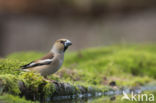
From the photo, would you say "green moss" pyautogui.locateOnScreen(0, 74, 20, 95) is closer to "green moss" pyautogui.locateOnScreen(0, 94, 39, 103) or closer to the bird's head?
"green moss" pyautogui.locateOnScreen(0, 94, 39, 103)

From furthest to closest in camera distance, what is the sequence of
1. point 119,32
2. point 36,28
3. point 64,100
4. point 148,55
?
1. point 36,28
2. point 119,32
3. point 148,55
4. point 64,100

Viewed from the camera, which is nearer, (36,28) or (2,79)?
(2,79)

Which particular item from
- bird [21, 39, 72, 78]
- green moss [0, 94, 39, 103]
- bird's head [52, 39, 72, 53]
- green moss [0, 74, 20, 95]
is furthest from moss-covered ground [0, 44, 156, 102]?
bird's head [52, 39, 72, 53]

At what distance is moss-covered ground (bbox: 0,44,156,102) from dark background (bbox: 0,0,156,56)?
5.29 m

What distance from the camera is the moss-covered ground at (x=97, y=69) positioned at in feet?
26.2

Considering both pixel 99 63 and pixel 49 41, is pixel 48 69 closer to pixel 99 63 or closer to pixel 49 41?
pixel 99 63

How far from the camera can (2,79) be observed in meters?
6.88

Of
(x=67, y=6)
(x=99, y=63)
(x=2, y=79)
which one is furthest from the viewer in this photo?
(x=67, y=6)

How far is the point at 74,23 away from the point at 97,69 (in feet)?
43.3

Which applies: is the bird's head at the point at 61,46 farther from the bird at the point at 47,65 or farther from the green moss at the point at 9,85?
the green moss at the point at 9,85

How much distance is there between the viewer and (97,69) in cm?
1287

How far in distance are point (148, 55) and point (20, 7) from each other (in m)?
13.5

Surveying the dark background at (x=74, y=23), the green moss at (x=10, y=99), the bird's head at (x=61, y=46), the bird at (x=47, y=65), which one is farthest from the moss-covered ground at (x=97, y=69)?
the dark background at (x=74, y=23)

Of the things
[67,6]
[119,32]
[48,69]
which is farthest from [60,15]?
[48,69]
